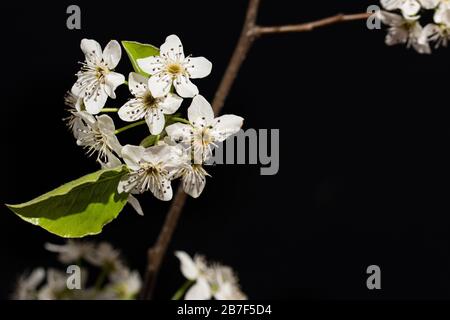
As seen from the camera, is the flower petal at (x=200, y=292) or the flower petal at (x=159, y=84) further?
the flower petal at (x=200, y=292)

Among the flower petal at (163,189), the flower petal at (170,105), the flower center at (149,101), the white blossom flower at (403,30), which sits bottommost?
the flower petal at (163,189)

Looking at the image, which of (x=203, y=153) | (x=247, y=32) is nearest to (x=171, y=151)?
(x=203, y=153)

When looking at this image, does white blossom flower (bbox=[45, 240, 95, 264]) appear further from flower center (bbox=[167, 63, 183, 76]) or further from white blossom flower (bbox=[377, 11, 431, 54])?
white blossom flower (bbox=[377, 11, 431, 54])

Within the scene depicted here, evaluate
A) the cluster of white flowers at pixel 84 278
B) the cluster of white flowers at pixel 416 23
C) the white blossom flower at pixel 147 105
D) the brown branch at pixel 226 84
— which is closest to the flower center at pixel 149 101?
the white blossom flower at pixel 147 105

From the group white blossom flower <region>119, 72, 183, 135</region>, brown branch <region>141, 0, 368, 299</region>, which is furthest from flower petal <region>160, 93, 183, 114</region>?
brown branch <region>141, 0, 368, 299</region>

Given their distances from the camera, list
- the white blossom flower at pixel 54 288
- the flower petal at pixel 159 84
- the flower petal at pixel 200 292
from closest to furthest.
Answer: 1. the flower petal at pixel 159 84
2. the flower petal at pixel 200 292
3. the white blossom flower at pixel 54 288

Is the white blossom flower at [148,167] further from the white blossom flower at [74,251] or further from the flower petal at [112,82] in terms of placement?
the white blossom flower at [74,251]
